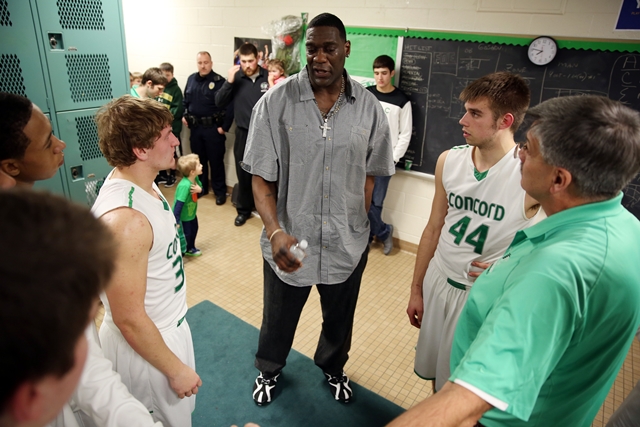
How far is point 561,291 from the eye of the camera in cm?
80

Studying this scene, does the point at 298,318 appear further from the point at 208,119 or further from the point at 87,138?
the point at 208,119

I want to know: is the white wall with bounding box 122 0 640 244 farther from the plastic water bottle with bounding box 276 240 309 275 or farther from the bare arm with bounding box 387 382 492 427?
the bare arm with bounding box 387 382 492 427

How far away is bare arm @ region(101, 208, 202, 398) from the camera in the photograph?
119cm

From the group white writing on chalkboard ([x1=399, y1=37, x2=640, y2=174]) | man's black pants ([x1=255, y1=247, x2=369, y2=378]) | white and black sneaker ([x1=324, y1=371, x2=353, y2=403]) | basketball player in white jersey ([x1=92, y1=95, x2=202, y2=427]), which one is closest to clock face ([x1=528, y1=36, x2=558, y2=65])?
white writing on chalkboard ([x1=399, y1=37, x2=640, y2=174])

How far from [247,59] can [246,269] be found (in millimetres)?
2235

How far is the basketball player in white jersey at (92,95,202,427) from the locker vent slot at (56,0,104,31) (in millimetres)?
1349

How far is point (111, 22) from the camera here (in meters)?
2.53

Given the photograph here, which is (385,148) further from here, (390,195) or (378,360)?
(390,195)

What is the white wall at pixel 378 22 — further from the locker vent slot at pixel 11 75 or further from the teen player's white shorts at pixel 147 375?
the teen player's white shorts at pixel 147 375

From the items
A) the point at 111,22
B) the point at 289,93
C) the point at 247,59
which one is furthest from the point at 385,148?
the point at 247,59

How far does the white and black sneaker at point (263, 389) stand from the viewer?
2207mm

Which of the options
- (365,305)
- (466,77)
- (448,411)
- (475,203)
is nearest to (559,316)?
(448,411)

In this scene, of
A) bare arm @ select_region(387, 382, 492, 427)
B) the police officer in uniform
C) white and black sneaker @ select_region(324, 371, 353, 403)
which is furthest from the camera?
the police officer in uniform

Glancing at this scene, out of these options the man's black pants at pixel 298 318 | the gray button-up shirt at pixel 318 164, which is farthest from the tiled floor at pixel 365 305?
the gray button-up shirt at pixel 318 164
